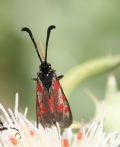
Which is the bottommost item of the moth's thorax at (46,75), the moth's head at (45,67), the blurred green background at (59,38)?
the moth's thorax at (46,75)

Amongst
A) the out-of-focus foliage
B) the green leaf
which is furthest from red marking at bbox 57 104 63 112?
the green leaf

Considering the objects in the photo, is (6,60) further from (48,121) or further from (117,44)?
(48,121)

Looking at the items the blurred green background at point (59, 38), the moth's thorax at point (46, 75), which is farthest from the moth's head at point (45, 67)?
the blurred green background at point (59, 38)

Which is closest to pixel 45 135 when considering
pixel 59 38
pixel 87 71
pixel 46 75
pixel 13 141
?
pixel 13 141

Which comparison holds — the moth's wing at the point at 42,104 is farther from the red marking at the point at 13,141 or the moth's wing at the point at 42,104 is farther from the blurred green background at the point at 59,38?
the blurred green background at the point at 59,38

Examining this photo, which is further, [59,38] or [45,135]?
[59,38]

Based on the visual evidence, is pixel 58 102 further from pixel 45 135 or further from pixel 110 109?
pixel 110 109
